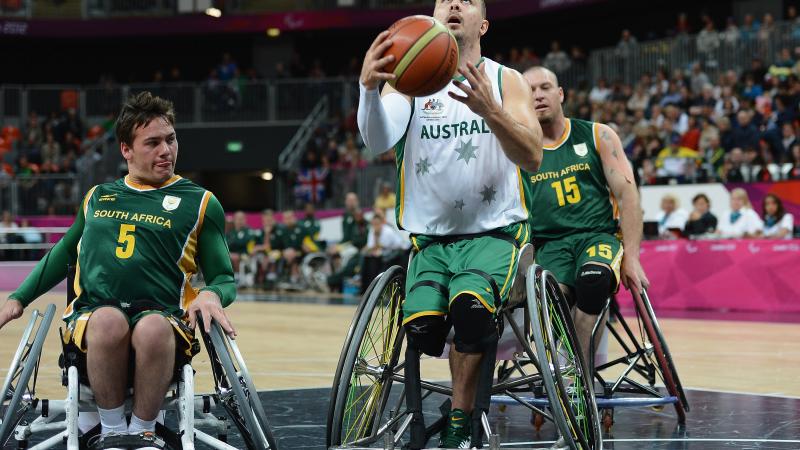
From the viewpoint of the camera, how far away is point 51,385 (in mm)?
7480

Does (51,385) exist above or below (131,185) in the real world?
below

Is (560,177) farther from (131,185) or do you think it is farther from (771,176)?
(771,176)

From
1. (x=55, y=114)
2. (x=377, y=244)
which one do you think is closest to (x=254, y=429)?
(x=377, y=244)

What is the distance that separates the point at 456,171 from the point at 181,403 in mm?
1410

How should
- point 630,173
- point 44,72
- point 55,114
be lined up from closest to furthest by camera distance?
point 630,173 → point 55,114 → point 44,72

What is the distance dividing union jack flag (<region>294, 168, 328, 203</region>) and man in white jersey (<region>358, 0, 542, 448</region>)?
18865mm

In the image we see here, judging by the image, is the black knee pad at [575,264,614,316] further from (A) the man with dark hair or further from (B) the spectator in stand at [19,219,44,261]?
(B) the spectator in stand at [19,219,44,261]

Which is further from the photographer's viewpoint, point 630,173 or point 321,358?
point 321,358

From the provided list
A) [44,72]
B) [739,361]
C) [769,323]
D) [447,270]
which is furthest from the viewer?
[44,72]

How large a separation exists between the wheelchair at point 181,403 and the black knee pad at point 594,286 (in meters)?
2.22

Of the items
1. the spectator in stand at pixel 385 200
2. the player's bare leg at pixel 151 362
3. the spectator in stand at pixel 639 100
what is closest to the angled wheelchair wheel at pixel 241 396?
the player's bare leg at pixel 151 362

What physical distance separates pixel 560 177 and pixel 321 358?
3.61 metres

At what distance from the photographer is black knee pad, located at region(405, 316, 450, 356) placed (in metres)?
4.29

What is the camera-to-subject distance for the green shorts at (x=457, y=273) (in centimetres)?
425
